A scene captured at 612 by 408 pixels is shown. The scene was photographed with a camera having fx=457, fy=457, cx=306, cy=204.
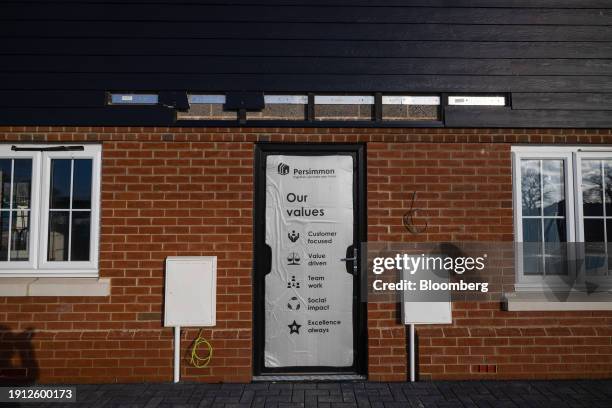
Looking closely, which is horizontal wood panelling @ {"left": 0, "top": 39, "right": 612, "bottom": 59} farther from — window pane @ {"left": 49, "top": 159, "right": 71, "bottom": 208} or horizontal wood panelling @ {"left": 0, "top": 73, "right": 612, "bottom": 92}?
window pane @ {"left": 49, "top": 159, "right": 71, "bottom": 208}

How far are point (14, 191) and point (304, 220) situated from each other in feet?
10.7

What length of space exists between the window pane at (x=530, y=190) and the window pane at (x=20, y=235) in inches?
222

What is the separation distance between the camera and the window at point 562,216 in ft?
17.2

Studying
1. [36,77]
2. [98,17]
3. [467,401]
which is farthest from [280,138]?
[467,401]

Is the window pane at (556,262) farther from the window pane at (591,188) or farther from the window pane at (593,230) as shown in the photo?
the window pane at (591,188)

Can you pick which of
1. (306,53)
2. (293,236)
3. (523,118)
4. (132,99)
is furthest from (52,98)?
(523,118)

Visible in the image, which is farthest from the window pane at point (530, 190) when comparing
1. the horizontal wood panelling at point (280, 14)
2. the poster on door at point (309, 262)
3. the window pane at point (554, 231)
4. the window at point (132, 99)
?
the window at point (132, 99)

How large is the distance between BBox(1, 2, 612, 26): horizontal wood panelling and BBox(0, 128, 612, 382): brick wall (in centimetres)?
129

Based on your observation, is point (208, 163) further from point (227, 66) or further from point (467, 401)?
point (467, 401)

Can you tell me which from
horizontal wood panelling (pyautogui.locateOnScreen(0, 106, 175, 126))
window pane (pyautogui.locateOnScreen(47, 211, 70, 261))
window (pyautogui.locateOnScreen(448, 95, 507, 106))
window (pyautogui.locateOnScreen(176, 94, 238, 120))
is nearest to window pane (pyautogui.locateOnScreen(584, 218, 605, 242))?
window (pyautogui.locateOnScreen(448, 95, 507, 106))

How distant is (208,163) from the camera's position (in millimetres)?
5094

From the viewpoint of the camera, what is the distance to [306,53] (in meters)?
5.19

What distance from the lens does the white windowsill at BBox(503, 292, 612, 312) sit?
504cm

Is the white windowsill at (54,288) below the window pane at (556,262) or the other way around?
below
